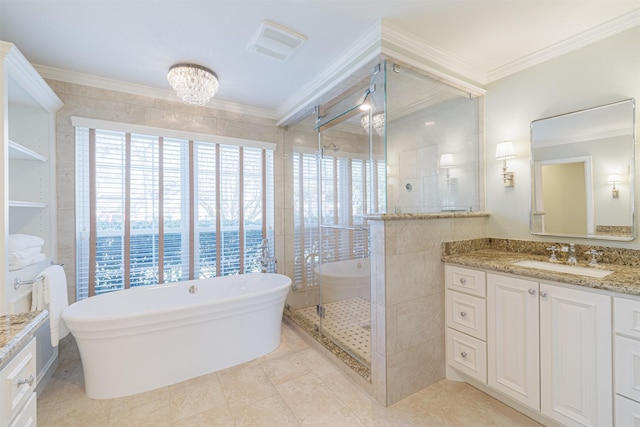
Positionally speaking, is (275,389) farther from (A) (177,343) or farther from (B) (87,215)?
(B) (87,215)

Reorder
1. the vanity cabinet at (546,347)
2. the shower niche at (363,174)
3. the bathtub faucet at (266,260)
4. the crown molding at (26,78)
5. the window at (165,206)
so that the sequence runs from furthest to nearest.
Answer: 1. the bathtub faucet at (266,260)
2. the window at (165,206)
3. the shower niche at (363,174)
4. the crown molding at (26,78)
5. the vanity cabinet at (546,347)

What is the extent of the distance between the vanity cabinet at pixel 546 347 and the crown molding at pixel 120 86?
105 inches

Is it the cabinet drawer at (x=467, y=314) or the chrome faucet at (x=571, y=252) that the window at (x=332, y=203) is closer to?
the cabinet drawer at (x=467, y=314)

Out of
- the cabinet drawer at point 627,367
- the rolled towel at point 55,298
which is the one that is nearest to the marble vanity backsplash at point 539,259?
the cabinet drawer at point 627,367

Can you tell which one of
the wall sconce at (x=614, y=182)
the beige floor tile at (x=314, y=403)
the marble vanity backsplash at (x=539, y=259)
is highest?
the wall sconce at (x=614, y=182)

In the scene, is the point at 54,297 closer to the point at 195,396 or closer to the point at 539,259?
the point at 195,396

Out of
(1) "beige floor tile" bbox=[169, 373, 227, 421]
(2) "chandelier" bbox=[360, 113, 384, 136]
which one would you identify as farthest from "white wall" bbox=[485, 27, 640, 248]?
(1) "beige floor tile" bbox=[169, 373, 227, 421]

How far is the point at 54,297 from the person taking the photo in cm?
185

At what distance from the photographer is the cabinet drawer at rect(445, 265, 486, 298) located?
177 cm

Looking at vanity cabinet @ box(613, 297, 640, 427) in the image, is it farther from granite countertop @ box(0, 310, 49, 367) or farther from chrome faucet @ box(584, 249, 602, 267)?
granite countertop @ box(0, 310, 49, 367)

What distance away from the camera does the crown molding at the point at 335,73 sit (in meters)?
1.78

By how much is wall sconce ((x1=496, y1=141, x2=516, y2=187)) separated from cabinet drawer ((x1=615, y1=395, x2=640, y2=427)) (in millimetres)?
1454

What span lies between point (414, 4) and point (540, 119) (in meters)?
1.30

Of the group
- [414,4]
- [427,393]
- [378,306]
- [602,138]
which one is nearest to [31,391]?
[378,306]
